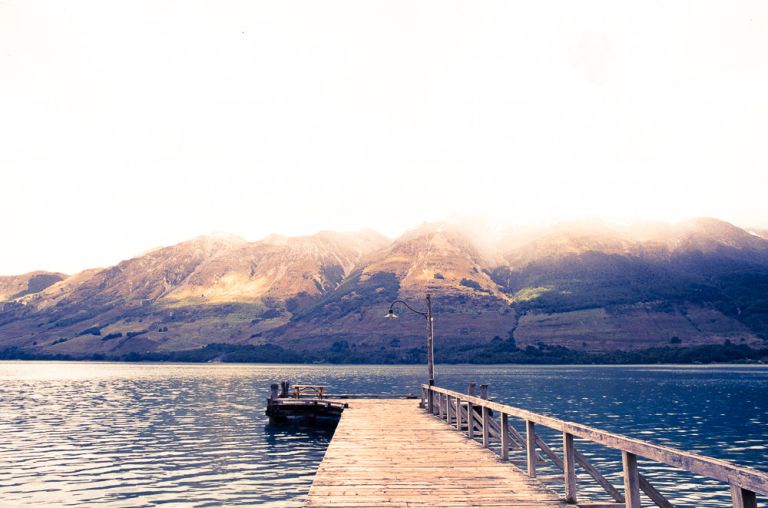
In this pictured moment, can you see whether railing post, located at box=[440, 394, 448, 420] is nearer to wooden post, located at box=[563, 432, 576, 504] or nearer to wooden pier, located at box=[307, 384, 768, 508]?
wooden pier, located at box=[307, 384, 768, 508]

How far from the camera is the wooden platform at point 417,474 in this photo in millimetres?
11789

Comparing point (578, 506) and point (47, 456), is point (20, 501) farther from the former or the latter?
point (578, 506)

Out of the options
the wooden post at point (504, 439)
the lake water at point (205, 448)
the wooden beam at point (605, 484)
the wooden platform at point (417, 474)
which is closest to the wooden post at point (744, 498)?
the wooden platform at point (417, 474)

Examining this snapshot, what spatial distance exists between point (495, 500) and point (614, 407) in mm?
56678

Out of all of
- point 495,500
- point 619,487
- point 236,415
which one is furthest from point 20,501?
point 236,415

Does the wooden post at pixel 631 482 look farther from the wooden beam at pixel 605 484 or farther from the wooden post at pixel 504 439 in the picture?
the wooden post at pixel 504 439

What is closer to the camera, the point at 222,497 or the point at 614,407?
the point at 222,497

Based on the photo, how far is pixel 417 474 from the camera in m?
14.5

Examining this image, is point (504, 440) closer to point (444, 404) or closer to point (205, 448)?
point (444, 404)

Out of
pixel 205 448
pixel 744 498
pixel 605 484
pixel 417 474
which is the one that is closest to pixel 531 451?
pixel 605 484

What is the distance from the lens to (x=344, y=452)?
18.2m

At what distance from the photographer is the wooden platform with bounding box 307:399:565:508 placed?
11789 millimetres

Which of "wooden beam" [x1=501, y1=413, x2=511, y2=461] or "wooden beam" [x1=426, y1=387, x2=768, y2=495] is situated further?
"wooden beam" [x1=501, y1=413, x2=511, y2=461]

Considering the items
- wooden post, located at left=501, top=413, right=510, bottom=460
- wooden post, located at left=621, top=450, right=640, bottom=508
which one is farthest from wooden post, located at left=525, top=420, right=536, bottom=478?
wooden post, located at left=621, top=450, right=640, bottom=508
